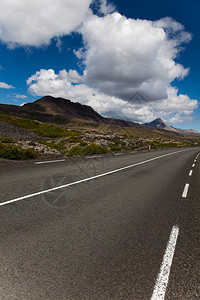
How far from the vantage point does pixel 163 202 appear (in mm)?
5418

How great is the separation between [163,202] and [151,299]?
3642 millimetres

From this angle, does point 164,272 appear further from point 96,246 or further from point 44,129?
point 44,129

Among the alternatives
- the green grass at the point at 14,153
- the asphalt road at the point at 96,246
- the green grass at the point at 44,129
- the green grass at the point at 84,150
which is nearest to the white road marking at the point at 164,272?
the asphalt road at the point at 96,246

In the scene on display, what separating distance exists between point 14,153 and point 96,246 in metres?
11.0

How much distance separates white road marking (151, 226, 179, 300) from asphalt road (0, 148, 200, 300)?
12 mm

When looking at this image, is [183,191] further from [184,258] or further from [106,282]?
[106,282]

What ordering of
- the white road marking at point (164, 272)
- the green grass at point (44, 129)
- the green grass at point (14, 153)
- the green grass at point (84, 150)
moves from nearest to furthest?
the white road marking at point (164, 272) → the green grass at point (14, 153) → the green grass at point (84, 150) → the green grass at point (44, 129)

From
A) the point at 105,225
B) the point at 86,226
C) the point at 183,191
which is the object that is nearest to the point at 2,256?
the point at 86,226

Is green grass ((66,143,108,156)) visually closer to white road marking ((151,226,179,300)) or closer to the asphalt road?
the asphalt road

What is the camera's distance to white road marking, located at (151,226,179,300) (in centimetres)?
210

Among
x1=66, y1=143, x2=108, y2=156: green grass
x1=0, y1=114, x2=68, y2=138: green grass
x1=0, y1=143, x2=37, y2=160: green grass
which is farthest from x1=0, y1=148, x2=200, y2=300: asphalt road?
x1=0, y1=114, x2=68, y2=138: green grass

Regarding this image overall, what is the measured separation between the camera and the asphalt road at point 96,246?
7.13 feet

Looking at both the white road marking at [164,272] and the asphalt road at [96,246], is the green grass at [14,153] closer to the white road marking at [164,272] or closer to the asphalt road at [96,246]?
the asphalt road at [96,246]

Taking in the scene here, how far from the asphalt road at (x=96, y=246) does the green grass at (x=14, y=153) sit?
6.96 m
